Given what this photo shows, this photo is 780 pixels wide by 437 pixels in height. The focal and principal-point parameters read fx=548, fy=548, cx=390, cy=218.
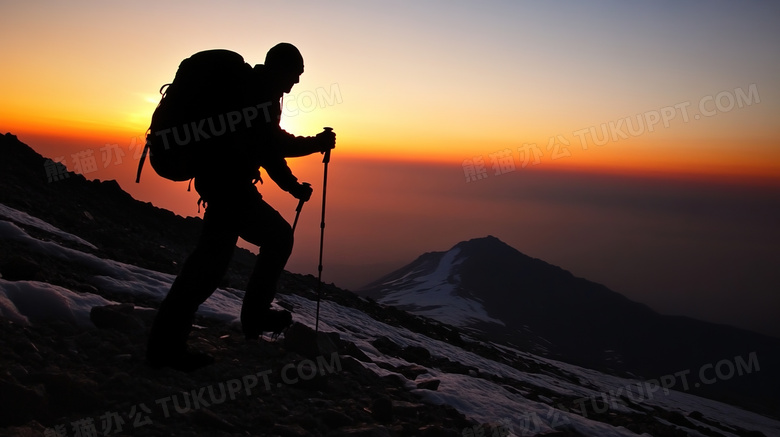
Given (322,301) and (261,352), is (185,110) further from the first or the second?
(322,301)

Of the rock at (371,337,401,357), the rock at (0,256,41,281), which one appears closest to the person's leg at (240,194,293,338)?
the rock at (0,256,41,281)

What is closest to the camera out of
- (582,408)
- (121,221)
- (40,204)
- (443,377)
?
(443,377)

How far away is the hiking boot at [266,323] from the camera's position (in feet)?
19.2

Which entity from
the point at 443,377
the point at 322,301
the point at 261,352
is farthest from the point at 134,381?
the point at 322,301

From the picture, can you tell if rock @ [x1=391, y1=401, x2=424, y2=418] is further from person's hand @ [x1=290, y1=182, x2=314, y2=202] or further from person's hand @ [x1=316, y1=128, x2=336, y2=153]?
person's hand @ [x1=316, y1=128, x2=336, y2=153]

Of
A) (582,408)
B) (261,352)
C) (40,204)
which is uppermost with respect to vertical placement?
(40,204)

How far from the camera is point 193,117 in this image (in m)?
4.93

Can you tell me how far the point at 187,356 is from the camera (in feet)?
18.2

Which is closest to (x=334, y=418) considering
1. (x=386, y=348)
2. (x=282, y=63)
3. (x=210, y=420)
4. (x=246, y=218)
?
(x=210, y=420)

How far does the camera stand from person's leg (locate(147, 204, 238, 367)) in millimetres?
5020

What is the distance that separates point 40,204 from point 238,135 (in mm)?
12765

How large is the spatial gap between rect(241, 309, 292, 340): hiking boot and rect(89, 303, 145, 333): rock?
1603 millimetres

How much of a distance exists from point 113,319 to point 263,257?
2270 millimetres

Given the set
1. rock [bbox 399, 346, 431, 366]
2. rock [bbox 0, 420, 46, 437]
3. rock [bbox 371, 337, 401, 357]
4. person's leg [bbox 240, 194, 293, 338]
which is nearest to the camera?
rock [bbox 0, 420, 46, 437]
